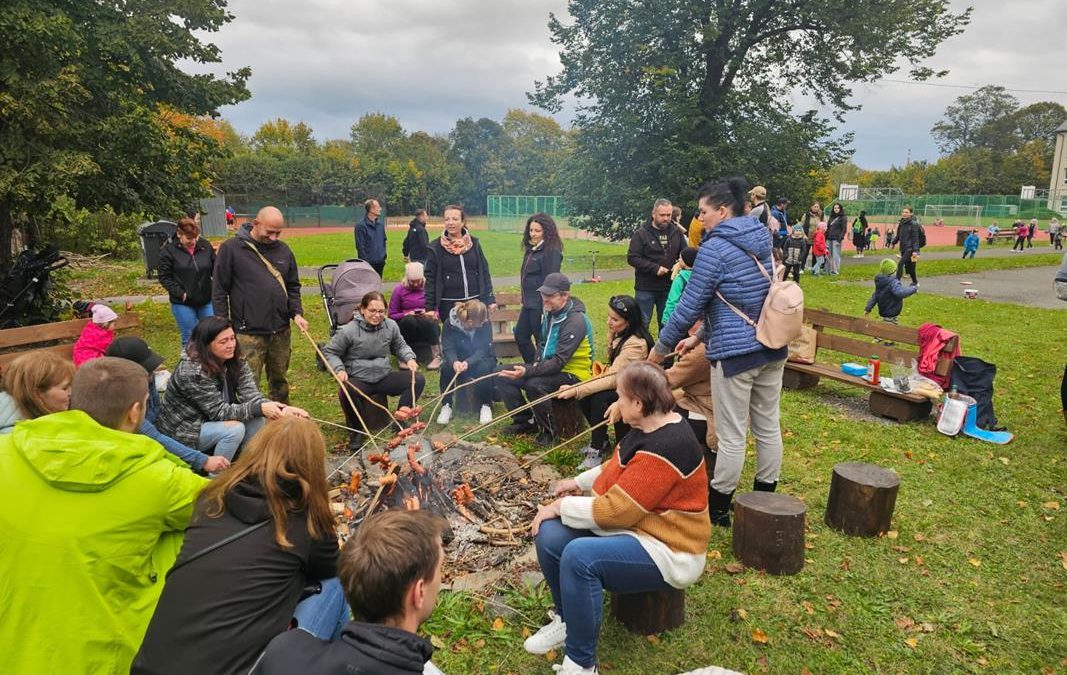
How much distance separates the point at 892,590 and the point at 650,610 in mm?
1459

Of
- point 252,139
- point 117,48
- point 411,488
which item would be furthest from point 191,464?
point 252,139

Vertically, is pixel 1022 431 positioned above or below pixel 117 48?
below

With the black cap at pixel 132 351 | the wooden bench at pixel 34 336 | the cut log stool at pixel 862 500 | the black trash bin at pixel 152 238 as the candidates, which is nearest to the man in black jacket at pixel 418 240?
the wooden bench at pixel 34 336

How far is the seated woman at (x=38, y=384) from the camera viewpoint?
3105 millimetres

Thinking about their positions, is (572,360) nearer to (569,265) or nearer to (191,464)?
(191,464)

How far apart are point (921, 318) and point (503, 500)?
9.70m

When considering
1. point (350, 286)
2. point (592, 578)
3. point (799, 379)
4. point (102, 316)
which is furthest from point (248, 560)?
point (799, 379)

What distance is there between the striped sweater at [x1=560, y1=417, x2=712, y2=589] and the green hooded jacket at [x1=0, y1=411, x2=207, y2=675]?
5.59ft

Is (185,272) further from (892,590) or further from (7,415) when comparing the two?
(892,590)

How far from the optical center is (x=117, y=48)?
8.99 meters

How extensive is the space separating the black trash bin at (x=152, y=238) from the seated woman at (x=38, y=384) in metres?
13.6

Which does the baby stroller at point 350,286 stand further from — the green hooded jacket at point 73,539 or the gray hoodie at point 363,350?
the green hooded jacket at point 73,539

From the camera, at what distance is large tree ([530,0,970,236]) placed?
18609 mm

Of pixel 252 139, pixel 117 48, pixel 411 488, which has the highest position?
pixel 252 139
